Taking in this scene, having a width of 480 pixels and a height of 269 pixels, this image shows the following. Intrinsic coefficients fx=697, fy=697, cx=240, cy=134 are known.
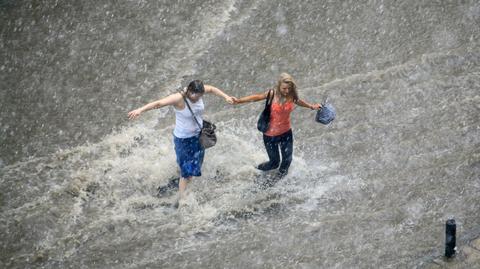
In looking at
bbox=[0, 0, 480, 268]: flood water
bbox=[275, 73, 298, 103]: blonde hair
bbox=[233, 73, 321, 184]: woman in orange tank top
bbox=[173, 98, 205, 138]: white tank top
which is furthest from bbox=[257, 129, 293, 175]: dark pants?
bbox=[173, 98, 205, 138]: white tank top

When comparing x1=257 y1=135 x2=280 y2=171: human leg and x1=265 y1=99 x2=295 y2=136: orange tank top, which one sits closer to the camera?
x1=265 y1=99 x2=295 y2=136: orange tank top

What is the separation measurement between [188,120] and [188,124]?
0.06 m

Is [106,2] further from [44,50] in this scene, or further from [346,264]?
[346,264]

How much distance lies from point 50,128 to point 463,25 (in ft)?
23.8

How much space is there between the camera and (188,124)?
820cm

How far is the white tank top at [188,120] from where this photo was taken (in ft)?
Answer: 26.5

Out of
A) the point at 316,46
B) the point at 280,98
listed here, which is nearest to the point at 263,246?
the point at 280,98

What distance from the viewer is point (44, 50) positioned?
11.5 meters

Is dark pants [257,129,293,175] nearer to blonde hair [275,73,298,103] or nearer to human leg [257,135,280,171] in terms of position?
human leg [257,135,280,171]

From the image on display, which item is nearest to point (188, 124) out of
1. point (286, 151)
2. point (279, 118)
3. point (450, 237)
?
point (279, 118)

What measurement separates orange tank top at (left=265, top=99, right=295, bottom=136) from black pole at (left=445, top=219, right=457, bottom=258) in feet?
7.27

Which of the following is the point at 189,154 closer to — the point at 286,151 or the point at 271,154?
the point at 271,154

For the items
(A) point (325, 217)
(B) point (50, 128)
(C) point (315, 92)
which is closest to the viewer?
(A) point (325, 217)

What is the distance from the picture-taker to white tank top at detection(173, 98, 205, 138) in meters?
8.07
